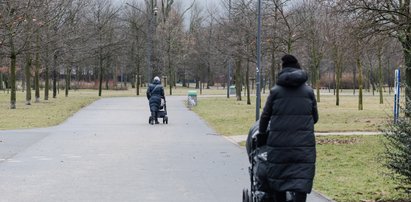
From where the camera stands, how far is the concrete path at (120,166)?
8.81m

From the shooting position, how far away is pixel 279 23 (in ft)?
106

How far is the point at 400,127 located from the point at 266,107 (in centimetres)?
216

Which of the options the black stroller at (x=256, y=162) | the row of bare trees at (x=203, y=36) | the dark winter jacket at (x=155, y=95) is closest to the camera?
the black stroller at (x=256, y=162)

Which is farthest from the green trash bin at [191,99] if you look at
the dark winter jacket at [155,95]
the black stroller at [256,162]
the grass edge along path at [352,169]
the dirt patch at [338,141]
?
the black stroller at [256,162]

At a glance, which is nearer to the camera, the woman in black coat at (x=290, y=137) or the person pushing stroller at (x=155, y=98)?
the woman in black coat at (x=290, y=137)

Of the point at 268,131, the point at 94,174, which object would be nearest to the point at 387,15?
the point at 94,174

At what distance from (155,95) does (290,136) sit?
17.9 meters

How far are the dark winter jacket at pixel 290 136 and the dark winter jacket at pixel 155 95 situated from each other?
17291 millimetres

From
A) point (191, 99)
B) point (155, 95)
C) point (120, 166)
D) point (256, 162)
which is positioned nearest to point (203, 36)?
point (191, 99)

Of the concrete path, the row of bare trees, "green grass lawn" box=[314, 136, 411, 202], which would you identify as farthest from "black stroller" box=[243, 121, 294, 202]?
the row of bare trees

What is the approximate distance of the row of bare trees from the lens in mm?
19266

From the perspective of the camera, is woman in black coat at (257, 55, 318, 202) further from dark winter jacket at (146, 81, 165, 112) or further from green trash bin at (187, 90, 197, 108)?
green trash bin at (187, 90, 197, 108)

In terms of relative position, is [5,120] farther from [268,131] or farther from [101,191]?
[268,131]

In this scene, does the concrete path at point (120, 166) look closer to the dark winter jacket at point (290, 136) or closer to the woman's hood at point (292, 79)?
the dark winter jacket at point (290, 136)
